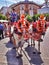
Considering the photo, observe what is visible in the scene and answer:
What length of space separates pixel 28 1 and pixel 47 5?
25919 mm

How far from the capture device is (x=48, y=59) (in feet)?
33.4

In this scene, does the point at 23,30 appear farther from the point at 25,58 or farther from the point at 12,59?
the point at 12,59

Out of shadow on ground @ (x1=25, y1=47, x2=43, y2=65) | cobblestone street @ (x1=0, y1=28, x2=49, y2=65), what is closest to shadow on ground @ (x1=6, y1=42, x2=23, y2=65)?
cobblestone street @ (x1=0, y1=28, x2=49, y2=65)

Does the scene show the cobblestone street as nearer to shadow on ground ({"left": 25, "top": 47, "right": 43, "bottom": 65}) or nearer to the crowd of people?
A: shadow on ground ({"left": 25, "top": 47, "right": 43, "bottom": 65})

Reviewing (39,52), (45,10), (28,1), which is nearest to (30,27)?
(39,52)

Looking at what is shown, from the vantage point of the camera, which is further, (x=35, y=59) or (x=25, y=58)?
(x=25, y=58)

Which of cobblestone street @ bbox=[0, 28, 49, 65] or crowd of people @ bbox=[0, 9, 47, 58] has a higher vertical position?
crowd of people @ bbox=[0, 9, 47, 58]

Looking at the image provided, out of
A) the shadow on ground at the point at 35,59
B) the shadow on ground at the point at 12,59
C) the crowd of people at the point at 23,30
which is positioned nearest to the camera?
the shadow on ground at the point at 12,59

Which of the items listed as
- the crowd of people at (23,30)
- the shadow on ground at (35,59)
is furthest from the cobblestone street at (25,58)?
the crowd of people at (23,30)

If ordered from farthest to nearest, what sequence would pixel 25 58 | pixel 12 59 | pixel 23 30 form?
pixel 23 30 → pixel 25 58 → pixel 12 59

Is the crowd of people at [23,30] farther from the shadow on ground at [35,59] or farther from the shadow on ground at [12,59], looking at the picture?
the shadow on ground at [35,59]

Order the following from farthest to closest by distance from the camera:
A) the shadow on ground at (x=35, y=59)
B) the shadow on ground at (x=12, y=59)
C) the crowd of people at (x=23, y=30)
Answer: the crowd of people at (x=23, y=30) → the shadow on ground at (x=35, y=59) → the shadow on ground at (x=12, y=59)

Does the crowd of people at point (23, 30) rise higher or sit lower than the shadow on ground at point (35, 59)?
higher

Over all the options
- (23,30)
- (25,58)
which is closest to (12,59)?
(25,58)
